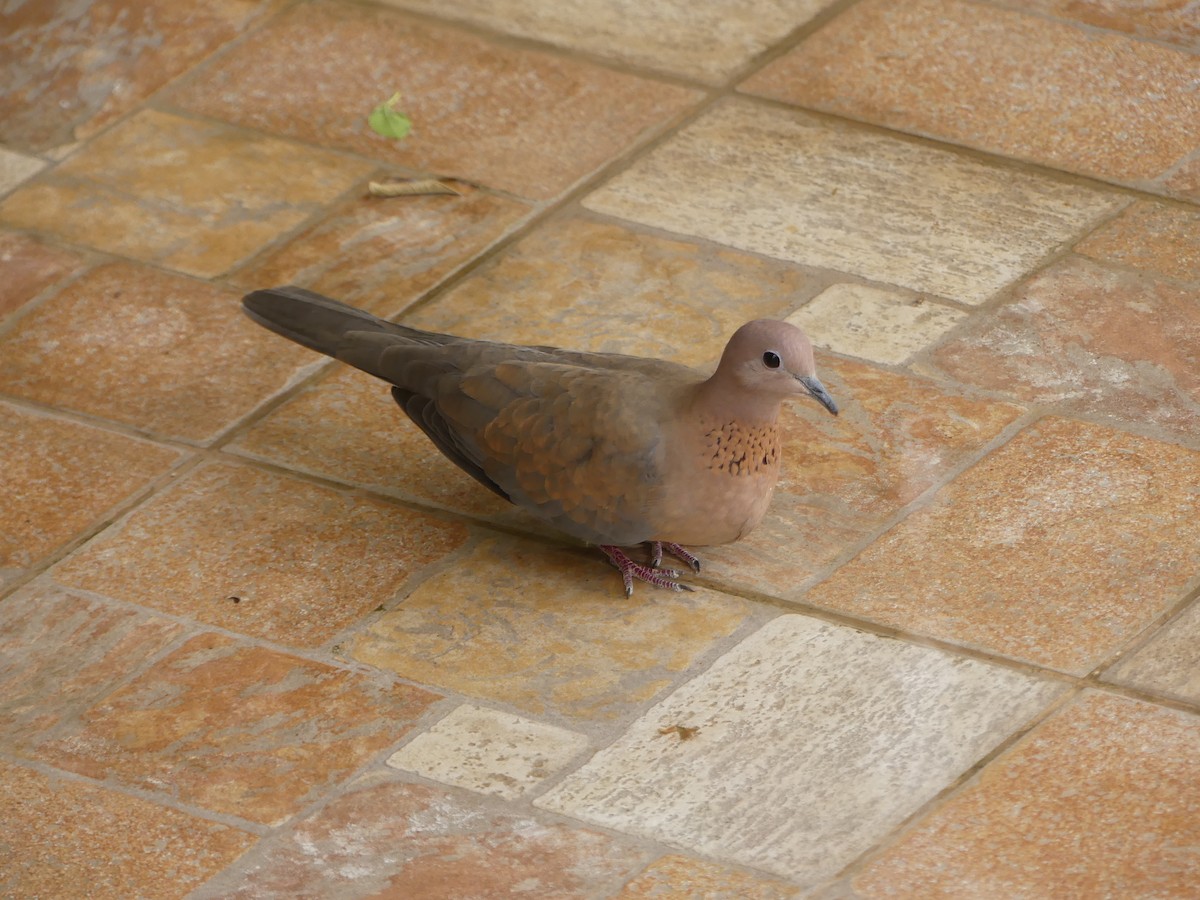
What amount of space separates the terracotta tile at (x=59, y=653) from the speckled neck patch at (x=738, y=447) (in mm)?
1250

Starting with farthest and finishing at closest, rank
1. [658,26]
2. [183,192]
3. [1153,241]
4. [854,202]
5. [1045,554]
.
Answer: [658,26]
[183,192]
[854,202]
[1153,241]
[1045,554]

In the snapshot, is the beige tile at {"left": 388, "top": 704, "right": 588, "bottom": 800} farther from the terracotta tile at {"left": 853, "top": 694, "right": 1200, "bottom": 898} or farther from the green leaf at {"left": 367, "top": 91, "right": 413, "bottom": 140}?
the green leaf at {"left": 367, "top": 91, "right": 413, "bottom": 140}

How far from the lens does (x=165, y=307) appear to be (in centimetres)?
538

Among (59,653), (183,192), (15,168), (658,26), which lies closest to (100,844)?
(59,653)

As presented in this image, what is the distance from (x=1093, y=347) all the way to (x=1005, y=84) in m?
1.42

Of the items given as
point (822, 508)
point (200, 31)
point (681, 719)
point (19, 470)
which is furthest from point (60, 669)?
point (200, 31)

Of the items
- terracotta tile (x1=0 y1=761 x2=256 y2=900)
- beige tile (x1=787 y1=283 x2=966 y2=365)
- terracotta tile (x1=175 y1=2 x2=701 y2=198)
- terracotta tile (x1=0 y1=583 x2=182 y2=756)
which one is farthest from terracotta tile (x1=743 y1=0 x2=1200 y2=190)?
terracotta tile (x1=0 y1=761 x2=256 y2=900)

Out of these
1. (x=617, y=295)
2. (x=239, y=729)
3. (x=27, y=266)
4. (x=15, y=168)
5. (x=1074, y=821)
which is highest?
(x=15, y=168)

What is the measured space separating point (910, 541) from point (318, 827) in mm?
1523

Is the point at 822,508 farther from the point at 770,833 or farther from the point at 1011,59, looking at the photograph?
the point at 1011,59

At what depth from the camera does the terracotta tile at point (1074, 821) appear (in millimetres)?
3562

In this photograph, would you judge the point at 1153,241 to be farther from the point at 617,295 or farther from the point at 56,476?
the point at 56,476

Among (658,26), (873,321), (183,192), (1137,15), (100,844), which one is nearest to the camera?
(100,844)

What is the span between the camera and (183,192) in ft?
19.2
